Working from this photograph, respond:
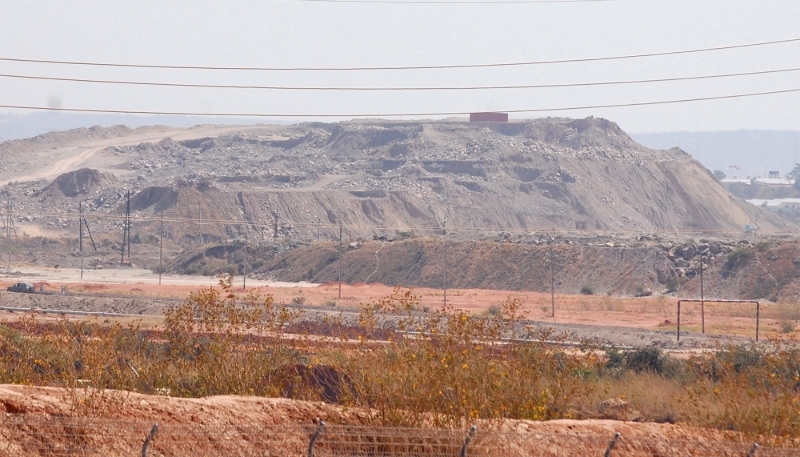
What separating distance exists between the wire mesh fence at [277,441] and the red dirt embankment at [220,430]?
0.01 metres

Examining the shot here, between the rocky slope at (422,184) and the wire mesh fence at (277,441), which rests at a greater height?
the rocky slope at (422,184)

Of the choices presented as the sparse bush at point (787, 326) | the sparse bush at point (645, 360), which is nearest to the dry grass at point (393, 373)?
the sparse bush at point (645, 360)

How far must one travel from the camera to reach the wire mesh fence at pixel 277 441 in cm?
1183

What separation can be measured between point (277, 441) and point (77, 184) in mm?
149783

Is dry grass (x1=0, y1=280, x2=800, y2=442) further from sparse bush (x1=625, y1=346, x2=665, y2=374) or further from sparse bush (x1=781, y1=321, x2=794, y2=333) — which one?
sparse bush (x1=781, y1=321, x2=794, y2=333)

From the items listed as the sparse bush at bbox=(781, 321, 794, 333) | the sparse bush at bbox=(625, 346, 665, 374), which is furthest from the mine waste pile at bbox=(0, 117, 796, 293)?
the sparse bush at bbox=(625, 346, 665, 374)

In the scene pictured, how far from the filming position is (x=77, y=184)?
6048 inches

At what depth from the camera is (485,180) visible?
154375mm

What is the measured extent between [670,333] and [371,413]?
116 feet

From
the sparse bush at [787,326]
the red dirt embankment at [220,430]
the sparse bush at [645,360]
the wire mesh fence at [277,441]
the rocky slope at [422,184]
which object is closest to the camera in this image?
the wire mesh fence at [277,441]

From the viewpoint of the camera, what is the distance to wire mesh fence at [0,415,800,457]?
1183 centimetres

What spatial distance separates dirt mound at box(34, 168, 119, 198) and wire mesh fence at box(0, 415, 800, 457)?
480 ft

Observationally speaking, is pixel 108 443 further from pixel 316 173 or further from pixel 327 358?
pixel 316 173

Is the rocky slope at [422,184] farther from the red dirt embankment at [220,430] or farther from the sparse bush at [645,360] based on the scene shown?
the red dirt embankment at [220,430]
